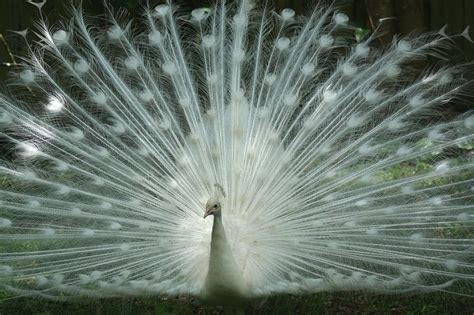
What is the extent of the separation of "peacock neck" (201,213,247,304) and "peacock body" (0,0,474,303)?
1 centimetres

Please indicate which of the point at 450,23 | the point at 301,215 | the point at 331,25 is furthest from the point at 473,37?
the point at 301,215

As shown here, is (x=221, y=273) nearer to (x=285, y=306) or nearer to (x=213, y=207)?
(x=213, y=207)

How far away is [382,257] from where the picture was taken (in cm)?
407

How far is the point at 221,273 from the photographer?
3883mm

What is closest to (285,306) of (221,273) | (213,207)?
(221,273)

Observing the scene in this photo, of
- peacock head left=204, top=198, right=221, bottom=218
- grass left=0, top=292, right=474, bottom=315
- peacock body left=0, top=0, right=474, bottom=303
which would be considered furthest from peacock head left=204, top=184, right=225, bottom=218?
grass left=0, top=292, right=474, bottom=315

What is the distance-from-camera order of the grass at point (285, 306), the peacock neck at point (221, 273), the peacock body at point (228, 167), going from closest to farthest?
the peacock neck at point (221, 273), the peacock body at point (228, 167), the grass at point (285, 306)

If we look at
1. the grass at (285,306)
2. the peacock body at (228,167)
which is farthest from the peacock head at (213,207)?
the grass at (285,306)

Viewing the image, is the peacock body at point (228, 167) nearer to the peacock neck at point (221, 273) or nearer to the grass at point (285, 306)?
the peacock neck at point (221, 273)

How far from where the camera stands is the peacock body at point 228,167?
4.12 metres

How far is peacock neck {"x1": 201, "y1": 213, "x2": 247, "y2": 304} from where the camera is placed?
12.7ft

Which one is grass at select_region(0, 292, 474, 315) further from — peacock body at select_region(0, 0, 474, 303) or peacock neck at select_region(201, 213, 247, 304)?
peacock neck at select_region(201, 213, 247, 304)

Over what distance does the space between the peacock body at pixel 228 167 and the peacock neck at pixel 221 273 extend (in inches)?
0.5

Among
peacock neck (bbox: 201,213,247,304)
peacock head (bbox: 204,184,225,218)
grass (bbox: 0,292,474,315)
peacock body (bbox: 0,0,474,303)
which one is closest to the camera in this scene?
peacock head (bbox: 204,184,225,218)
